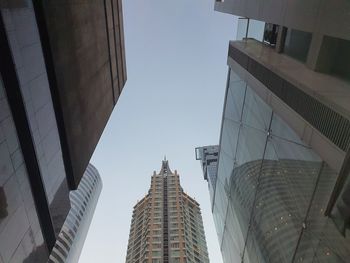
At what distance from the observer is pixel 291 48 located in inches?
684

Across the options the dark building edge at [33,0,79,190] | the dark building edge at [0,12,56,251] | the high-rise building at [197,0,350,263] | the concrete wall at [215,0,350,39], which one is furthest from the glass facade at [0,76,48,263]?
the concrete wall at [215,0,350,39]

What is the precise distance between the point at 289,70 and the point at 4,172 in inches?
431

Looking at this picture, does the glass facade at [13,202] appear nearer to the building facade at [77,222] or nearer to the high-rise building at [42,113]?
the high-rise building at [42,113]

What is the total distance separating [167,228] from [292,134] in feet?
372

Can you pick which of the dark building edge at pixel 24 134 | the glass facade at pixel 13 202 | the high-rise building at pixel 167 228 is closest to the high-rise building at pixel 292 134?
the dark building edge at pixel 24 134

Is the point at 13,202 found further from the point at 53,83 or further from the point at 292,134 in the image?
the point at 292,134

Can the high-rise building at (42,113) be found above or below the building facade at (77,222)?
above

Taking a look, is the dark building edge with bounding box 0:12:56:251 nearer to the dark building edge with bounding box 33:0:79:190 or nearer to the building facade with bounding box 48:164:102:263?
the dark building edge with bounding box 33:0:79:190

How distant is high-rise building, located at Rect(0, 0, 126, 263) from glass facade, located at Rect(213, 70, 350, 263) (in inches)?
352

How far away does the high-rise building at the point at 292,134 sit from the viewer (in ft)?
32.6

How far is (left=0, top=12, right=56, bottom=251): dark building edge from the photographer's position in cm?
1172

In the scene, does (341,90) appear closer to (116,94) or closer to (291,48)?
(291,48)

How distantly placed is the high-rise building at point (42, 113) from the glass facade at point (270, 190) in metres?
8.95

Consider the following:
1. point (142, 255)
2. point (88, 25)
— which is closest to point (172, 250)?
point (142, 255)
